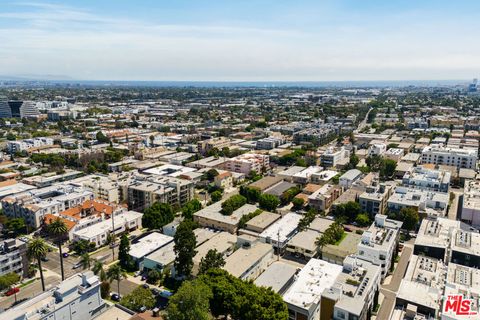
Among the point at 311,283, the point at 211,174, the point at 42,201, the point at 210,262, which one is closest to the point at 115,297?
the point at 210,262

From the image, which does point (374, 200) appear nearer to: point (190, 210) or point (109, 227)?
point (190, 210)

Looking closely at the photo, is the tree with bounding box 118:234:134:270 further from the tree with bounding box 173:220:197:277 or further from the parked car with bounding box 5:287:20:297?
the parked car with bounding box 5:287:20:297

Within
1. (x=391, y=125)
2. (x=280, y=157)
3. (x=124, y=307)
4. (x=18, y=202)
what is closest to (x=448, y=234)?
(x=124, y=307)

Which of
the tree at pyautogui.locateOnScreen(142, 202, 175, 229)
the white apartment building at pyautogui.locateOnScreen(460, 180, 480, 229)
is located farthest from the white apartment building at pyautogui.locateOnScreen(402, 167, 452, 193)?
the tree at pyautogui.locateOnScreen(142, 202, 175, 229)

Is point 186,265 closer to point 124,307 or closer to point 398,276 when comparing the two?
point 124,307

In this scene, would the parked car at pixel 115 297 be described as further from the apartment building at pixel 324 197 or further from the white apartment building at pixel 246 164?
the white apartment building at pixel 246 164

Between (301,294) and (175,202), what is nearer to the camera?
(301,294)
